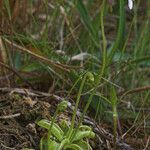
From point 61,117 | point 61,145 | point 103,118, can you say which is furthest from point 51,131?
point 103,118

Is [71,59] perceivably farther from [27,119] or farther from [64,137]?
[64,137]

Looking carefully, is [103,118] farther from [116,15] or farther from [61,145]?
[116,15]

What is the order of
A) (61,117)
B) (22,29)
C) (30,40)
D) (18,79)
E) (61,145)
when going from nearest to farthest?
(61,145) → (61,117) → (30,40) → (18,79) → (22,29)

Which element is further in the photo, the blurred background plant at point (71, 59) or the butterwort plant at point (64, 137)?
the blurred background plant at point (71, 59)

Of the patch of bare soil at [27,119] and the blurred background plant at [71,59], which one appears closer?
the patch of bare soil at [27,119]

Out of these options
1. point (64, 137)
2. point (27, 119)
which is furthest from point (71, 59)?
point (64, 137)

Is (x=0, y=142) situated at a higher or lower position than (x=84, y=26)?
lower

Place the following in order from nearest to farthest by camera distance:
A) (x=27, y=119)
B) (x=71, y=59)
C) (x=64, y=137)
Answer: (x=64, y=137) → (x=27, y=119) → (x=71, y=59)

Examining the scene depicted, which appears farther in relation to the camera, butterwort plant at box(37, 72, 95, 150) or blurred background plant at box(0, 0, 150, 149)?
blurred background plant at box(0, 0, 150, 149)

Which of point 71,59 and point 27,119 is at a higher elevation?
point 71,59

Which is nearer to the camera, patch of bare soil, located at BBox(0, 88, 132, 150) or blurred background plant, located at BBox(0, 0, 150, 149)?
patch of bare soil, located at BBox(0, 88, 132, 150)

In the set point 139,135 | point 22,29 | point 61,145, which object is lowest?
point 139,135
